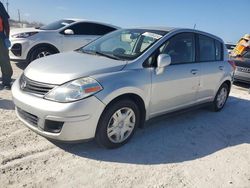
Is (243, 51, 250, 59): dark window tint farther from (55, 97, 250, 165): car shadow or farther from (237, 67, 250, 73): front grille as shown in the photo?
(55, 97, 250, 165): car shadow

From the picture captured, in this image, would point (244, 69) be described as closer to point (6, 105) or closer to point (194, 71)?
point (194, 71)

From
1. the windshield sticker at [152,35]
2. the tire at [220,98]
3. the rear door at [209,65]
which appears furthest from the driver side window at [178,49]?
the tire at [220,98]

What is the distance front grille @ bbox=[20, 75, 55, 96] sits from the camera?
11.6 feet

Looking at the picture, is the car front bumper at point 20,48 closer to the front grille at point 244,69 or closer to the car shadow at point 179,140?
the car shadow at point 179,140

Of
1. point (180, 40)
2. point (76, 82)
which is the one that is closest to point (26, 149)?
point (76, 82)

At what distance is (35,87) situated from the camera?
12.0 feet

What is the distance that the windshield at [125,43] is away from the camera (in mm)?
4300

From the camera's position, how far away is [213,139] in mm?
4801

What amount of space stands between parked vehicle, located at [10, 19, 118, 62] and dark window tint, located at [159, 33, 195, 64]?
4.65 metres

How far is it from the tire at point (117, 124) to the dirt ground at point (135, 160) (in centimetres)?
14

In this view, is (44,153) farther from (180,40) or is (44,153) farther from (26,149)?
(180,40)

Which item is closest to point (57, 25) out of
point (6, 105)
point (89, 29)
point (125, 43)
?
point (89, 29)

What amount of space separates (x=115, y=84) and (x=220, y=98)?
11.0 feet

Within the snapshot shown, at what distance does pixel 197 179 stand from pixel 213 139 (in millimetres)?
1422
